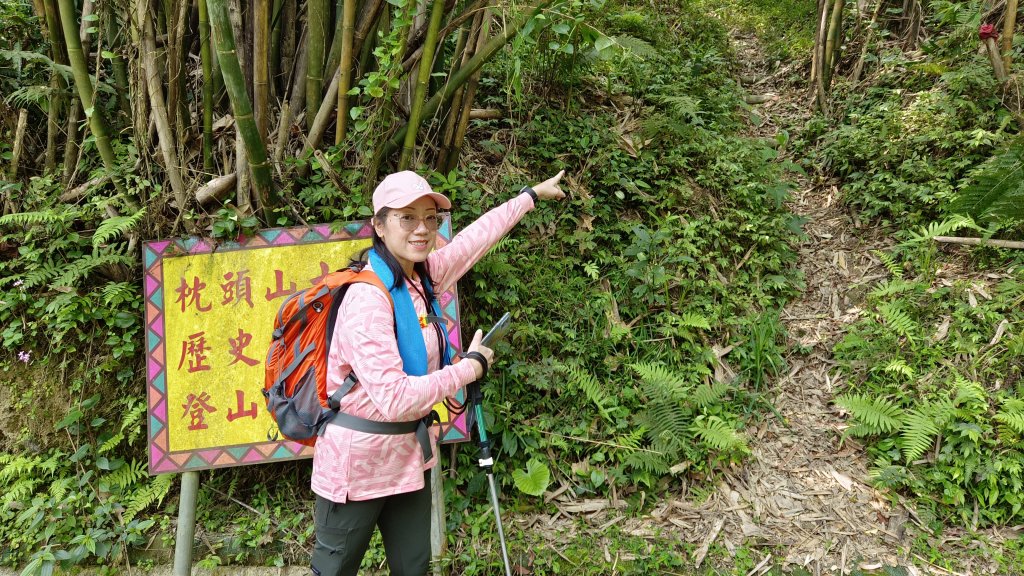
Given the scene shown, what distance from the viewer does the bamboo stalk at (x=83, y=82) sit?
134 inches

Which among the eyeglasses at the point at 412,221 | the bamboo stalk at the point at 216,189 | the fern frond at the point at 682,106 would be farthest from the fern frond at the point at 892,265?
the bamboo stalk at the point at 216,189

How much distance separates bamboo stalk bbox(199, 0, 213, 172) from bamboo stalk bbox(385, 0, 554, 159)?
0.99 m

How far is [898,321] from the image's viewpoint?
4016mm

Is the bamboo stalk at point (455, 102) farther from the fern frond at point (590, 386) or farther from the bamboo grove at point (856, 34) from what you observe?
the bamboo grove at point (856, 34)

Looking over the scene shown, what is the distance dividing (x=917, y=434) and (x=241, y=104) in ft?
13.2

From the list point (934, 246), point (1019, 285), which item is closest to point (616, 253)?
point (934, 246)

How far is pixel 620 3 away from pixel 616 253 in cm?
387

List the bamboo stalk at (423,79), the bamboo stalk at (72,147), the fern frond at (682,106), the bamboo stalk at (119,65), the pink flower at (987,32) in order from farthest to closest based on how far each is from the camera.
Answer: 1. the fern frond at (682,106)
2. the pink flower at (987,32)
3. the bamboo stalk at (72,147)
4. the bamboo stalk at (119,65)
5. the bamboo stalk at (423,79)

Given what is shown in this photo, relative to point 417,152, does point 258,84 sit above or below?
above

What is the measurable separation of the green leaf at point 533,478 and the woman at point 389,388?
4.08 ft

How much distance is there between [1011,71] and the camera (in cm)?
498

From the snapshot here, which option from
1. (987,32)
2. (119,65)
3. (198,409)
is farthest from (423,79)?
(987,32)

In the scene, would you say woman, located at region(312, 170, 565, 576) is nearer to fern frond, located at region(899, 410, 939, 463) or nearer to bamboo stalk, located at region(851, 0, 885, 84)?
fern frond, located at region(899, 410, 939, 463)

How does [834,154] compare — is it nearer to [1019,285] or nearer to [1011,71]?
[1011,71]
